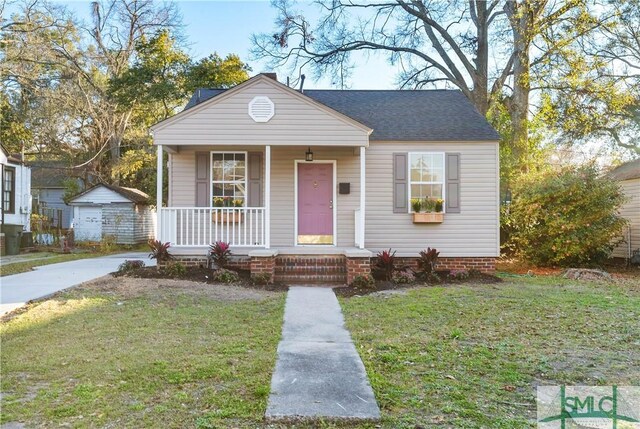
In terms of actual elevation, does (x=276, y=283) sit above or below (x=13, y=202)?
below

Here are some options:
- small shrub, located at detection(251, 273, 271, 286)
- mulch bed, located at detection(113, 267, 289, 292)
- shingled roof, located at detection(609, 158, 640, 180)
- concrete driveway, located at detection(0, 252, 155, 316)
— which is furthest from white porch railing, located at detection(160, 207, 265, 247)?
shingled roof, located at detection(609, 158, 640, 180)

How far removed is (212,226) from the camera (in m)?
9.88

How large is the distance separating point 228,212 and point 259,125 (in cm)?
209

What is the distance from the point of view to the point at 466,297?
7.21 metres

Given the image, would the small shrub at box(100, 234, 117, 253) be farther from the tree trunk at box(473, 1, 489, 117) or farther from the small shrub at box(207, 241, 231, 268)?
the tree trunk at box(473, 1, 489, 117)

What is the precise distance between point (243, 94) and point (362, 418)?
25.1 ft

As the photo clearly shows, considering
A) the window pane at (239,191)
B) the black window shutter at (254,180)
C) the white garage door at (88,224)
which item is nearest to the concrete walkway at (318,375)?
the black window shutter at (254,180)

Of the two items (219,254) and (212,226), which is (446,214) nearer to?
(219,254)

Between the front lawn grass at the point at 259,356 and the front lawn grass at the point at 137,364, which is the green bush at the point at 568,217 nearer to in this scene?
the front lawn grass at the point at 259,356

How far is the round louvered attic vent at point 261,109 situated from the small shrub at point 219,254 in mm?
2761

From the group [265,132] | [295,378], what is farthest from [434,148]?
[295,378]

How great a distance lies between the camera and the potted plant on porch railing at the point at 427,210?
1003 centimetres

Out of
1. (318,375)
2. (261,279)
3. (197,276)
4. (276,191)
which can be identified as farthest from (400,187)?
(318,375)

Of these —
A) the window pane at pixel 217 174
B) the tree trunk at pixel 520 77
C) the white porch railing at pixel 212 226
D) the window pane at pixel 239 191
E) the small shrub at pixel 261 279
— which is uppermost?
the tree trunk at pixel 520 77
